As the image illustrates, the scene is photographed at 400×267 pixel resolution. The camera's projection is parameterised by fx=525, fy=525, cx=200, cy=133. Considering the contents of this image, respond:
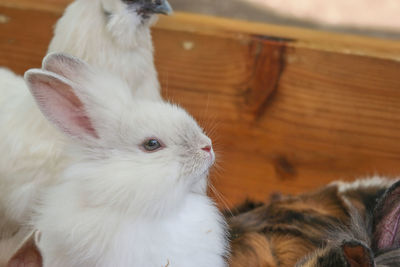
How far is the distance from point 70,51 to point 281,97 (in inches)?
23.9

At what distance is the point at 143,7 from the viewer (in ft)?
3.10

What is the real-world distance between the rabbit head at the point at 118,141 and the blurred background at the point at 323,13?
0.78 m

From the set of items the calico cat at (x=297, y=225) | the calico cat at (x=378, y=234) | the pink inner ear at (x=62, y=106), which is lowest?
the calico cat at (x=297, y=225)

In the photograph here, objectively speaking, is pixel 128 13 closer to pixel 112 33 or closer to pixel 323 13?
pixel 112 33

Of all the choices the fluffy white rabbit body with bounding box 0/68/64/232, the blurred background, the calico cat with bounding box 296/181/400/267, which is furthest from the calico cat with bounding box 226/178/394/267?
the blurred background

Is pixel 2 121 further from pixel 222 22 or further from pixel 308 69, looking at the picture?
pixel 308 69

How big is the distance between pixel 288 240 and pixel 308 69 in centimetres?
54

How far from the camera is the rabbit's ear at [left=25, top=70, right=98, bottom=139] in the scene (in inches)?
30.3

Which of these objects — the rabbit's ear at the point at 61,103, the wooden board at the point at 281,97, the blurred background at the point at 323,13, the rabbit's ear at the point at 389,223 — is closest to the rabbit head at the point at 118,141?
the rabbit's ear at the point at 61,103

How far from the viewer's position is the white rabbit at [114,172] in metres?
0.77

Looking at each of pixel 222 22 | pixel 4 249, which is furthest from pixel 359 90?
pixel 4 249

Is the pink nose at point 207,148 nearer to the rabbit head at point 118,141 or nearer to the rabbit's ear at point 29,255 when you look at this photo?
the rabbit head at point 118,141

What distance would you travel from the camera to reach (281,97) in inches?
54.5

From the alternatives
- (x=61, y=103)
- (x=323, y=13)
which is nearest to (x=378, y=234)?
(x=61, y=103)
